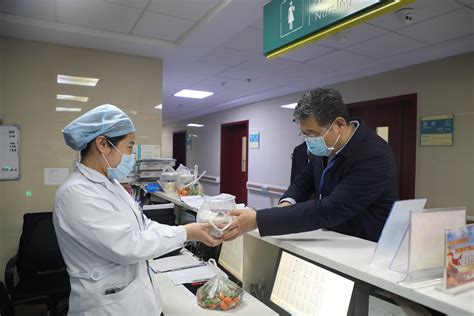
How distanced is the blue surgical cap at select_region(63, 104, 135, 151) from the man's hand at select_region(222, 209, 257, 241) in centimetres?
56

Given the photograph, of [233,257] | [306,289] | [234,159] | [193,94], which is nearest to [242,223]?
[306,289]

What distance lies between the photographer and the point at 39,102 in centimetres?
301

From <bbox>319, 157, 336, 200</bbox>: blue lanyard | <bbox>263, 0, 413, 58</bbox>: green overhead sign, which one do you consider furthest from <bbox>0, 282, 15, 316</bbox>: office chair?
<bbox>263, 0, 413, 58</bbox>: green overhead sign

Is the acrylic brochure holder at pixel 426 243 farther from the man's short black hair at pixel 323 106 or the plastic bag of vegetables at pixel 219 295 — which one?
the plastic bag of vegetables at pixel 219 295

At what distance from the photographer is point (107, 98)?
3.29 metres

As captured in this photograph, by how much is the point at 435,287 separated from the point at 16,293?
2.59 metres

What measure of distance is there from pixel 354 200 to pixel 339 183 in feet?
0.29

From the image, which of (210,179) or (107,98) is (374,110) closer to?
(107,98)

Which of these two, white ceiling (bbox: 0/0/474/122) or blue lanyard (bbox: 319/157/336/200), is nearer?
blue lanyard (bbox: 319/157/336/200)

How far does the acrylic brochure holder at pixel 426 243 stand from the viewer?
72 centimetres

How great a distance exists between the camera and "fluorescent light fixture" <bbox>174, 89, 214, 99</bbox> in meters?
5.27

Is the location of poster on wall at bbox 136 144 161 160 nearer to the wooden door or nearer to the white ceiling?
the white ceiling

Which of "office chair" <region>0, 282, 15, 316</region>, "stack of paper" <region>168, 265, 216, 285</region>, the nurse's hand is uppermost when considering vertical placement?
the nurse's hand

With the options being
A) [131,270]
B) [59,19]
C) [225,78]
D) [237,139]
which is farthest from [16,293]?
[237,139]
